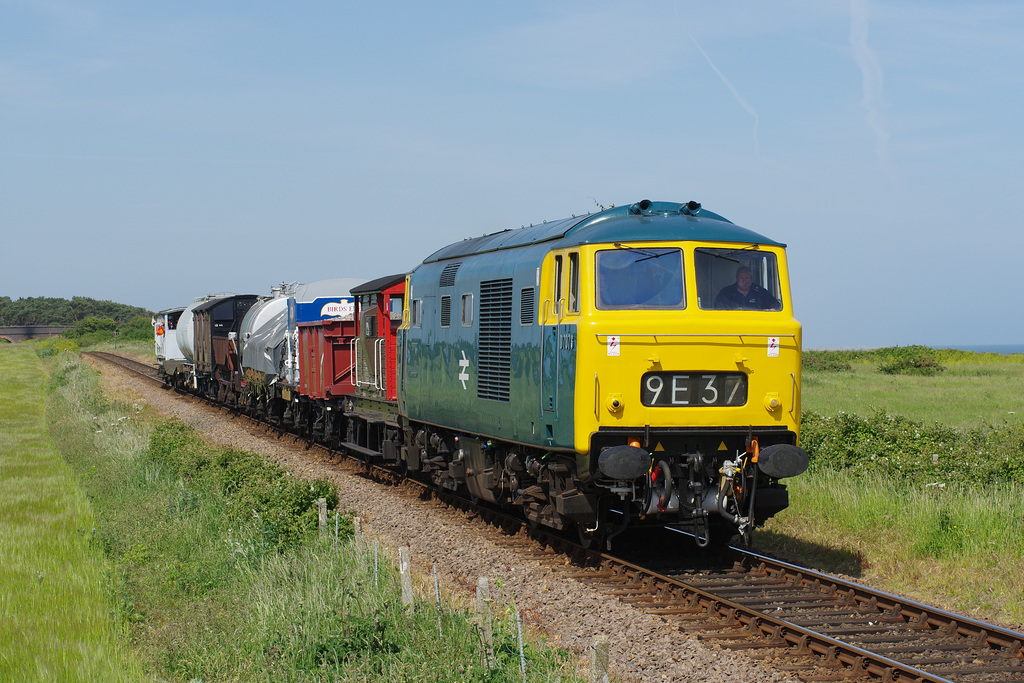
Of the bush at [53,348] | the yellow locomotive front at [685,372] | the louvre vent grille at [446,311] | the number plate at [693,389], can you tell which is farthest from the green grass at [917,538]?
the bush at [53,348]

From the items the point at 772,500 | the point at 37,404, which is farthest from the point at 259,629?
the point at 37,404

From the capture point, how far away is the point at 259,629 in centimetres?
890

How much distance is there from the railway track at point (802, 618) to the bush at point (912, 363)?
43992mm

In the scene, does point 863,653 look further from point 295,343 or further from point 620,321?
point 295,343

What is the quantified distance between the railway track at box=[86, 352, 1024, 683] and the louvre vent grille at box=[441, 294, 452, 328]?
383cm

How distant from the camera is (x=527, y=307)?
38.9 ft

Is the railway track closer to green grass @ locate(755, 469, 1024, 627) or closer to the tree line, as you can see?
green grass @ locate(755, 469, 1024, 627)

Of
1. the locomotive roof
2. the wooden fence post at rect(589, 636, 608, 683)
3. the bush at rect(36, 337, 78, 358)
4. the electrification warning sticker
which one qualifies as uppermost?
the locomotive roof

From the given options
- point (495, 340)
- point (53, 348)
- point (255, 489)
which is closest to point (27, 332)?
point (53, 348)

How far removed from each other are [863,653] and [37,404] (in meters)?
38.0

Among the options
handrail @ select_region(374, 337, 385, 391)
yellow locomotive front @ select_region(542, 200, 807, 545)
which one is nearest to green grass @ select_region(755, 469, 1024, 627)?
yellow locomotive front @ select_region(542, 200, 807, 545)

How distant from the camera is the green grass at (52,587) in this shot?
8305 millimetres

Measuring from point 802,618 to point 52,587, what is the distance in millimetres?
8032

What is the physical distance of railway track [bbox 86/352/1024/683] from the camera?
7.87 m
